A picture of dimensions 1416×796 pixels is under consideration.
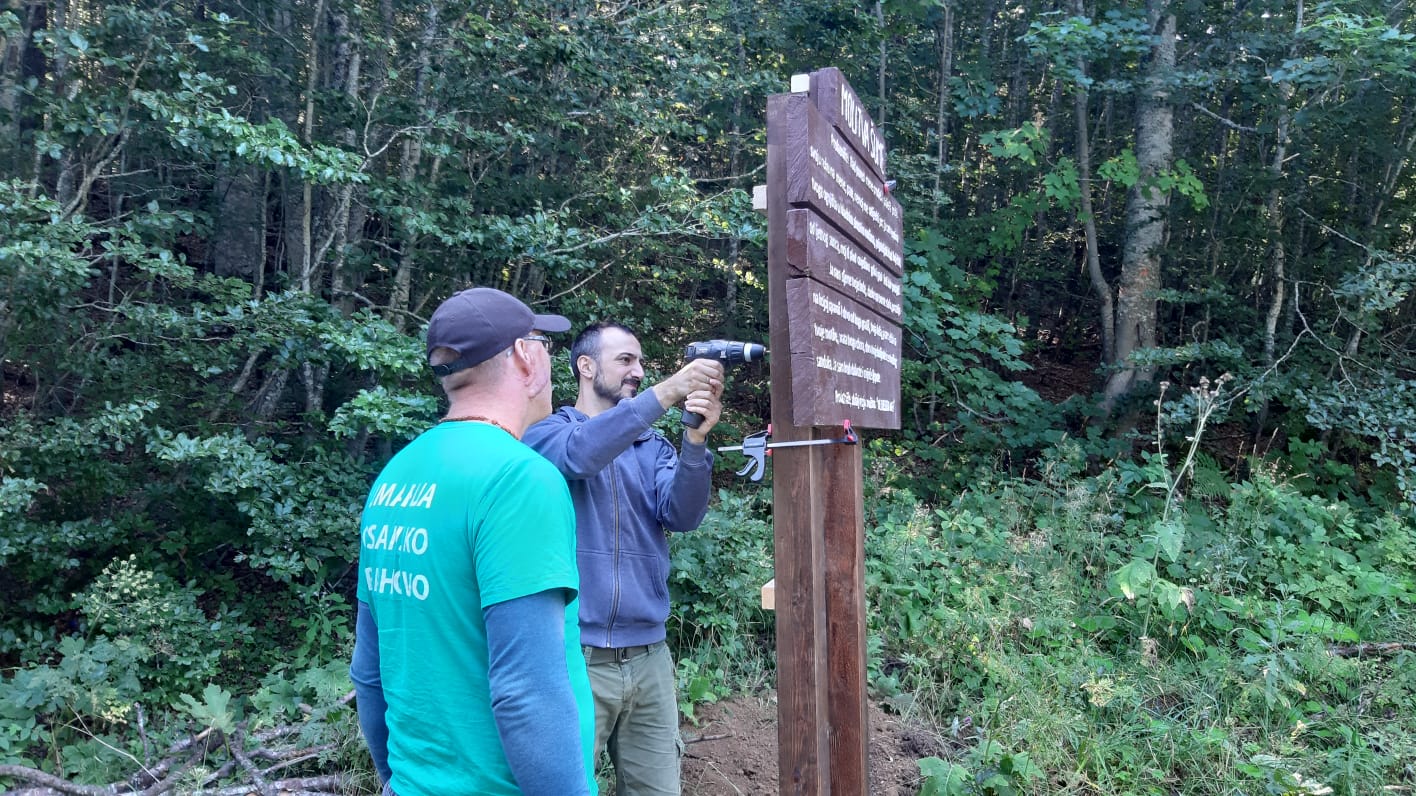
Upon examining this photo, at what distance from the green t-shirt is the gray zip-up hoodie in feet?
2.92

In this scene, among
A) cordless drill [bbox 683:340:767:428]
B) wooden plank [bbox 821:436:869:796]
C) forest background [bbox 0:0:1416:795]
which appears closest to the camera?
cordless drill [bbox 683:340:767:428]

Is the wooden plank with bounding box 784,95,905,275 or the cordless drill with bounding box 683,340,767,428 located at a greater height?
the wooden plank with bounding box 784,95,905,275

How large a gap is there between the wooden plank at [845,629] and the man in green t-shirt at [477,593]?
1.41 meters

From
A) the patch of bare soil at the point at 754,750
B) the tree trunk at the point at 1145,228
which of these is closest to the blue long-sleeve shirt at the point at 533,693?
the patch of bare soil at the point at 754,750

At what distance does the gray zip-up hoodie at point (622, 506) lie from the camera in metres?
2.58

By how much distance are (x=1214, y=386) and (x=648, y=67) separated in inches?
246

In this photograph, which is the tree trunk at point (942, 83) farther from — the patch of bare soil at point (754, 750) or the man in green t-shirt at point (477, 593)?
the man in green t-shirt at point (477, 593)

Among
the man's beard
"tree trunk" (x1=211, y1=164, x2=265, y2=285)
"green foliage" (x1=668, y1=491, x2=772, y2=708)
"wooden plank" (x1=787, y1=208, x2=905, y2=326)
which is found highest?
"tree trunk" (x1=211, y1=164, x2=265, y2=285)

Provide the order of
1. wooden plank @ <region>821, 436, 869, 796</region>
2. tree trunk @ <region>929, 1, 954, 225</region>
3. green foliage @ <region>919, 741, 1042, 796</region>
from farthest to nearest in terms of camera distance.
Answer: tree trunk @ <region>929, 1, 954, 225</region> < green foliage @ <region>919, 741, 1042, 796</region> < wooden plank @ <region>821, 436, 869, 796</region>

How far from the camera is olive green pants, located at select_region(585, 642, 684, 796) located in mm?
2738

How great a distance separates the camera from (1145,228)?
356 inches

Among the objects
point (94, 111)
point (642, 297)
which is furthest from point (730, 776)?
point (642, 297)

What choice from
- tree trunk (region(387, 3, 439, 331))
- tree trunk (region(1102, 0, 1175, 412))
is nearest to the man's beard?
tree trunk (region(387, 3, 439, 331))

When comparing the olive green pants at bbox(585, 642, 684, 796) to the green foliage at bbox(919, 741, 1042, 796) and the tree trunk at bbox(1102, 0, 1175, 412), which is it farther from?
the tree trunk at bbox(1102, 0, 1175, 412)
